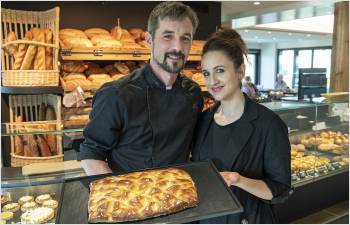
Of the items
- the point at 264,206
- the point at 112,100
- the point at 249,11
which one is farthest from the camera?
the point at 249,11

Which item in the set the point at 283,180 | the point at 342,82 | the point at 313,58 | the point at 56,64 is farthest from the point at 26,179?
the point at 313,58

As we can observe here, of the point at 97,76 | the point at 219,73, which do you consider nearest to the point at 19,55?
the point at 97,76

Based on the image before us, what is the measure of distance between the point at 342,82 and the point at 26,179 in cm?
508

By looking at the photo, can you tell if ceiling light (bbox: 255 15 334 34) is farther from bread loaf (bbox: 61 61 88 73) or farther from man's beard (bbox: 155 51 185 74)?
man's beard (bbox: 155 51 185 74)

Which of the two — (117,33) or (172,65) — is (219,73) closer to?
(172,65)

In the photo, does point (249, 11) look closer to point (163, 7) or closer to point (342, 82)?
point (342, 82)

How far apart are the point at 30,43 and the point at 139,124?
1.97m

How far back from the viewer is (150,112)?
1393 mm

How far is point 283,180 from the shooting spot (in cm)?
140

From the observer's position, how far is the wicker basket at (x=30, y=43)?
2.88 m

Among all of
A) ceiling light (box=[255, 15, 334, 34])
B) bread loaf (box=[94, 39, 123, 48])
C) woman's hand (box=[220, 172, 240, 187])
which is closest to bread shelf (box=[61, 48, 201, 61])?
bread loaf (box=[94, 39, 123, 48])

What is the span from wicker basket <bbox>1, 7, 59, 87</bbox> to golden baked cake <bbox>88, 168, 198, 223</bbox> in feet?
6.63

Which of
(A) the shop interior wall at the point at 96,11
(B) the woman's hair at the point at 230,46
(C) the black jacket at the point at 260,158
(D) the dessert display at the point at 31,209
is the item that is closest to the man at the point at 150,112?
(B) the woman's hair at the point at 230,46

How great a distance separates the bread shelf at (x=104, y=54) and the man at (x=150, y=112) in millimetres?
1912
